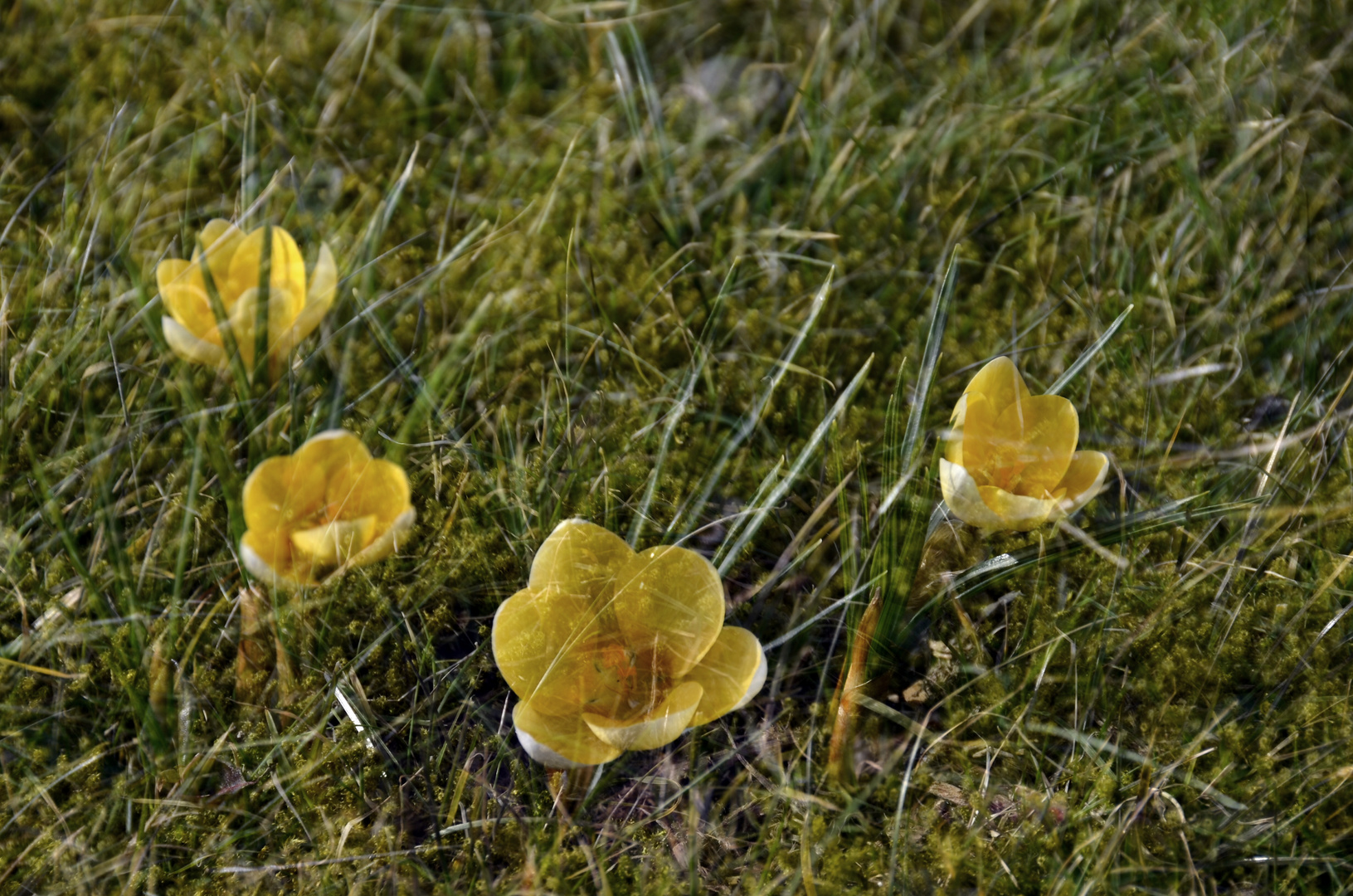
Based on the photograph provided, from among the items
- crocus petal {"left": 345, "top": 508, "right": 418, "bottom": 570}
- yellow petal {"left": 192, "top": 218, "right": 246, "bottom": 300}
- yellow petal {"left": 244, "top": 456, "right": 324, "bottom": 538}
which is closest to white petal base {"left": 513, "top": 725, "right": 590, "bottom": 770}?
crocus petal {"left": 345, "top": 508, "right": 418, "bottom": 570}

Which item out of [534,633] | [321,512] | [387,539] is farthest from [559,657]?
[321,512]

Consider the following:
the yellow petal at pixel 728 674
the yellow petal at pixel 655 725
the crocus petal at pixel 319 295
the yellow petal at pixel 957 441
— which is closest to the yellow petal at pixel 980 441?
the yellow petal at pixel 957 441

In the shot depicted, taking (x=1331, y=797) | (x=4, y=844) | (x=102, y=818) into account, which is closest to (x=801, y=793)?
(x=1331, y=797)

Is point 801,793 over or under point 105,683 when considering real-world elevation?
under

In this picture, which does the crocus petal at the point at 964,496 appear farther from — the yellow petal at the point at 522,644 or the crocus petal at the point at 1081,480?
the yellow petal at the point at 522,644

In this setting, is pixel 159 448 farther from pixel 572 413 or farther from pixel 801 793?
pixel 801 793

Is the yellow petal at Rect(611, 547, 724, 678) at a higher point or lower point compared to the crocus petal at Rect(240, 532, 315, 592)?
lower

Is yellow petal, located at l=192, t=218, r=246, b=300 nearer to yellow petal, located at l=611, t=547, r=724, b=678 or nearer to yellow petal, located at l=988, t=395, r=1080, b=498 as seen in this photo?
yellow petal, located at l=611, t=547, r=724, b=678

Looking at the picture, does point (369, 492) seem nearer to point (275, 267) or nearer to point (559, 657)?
point (559, 657)
